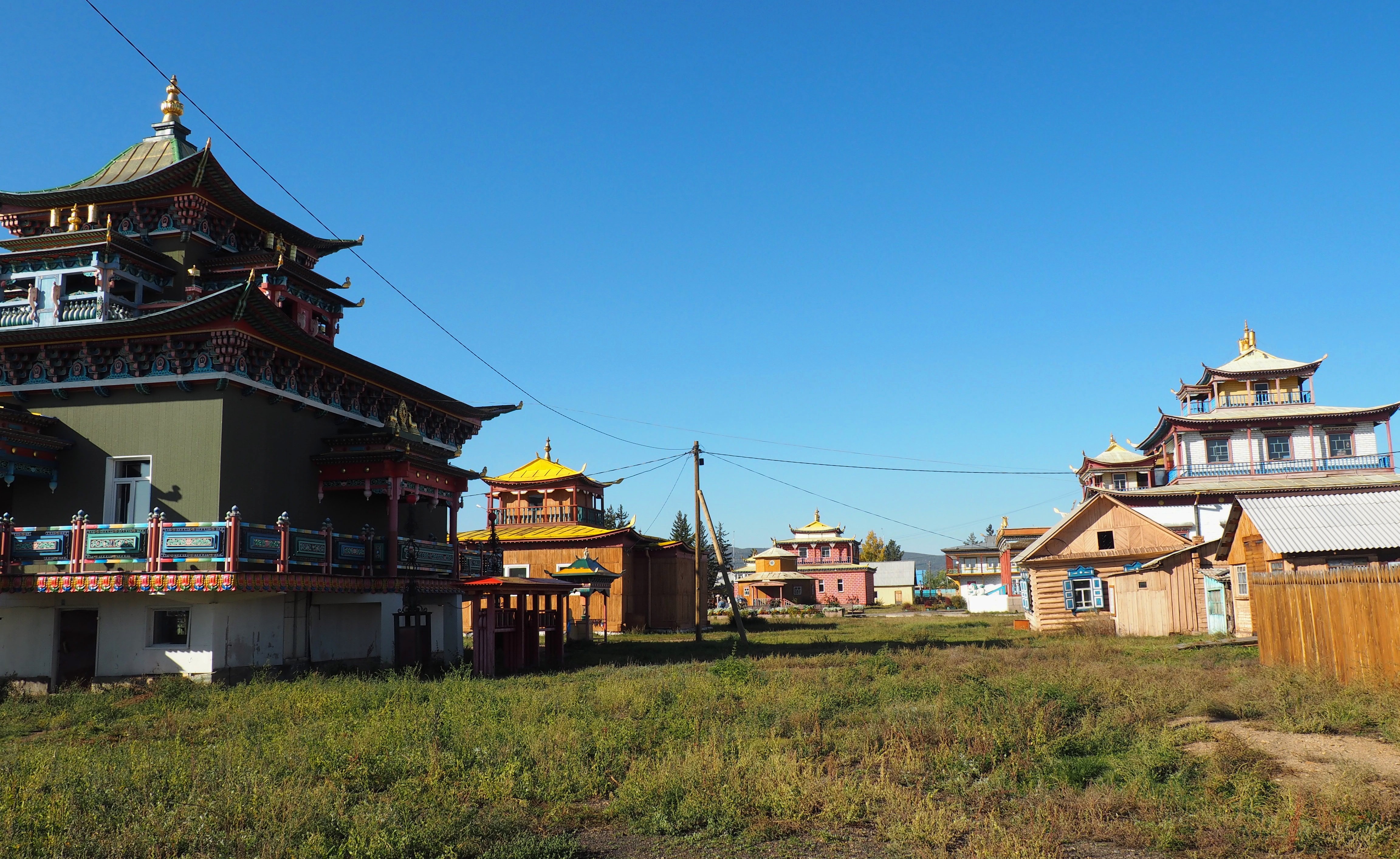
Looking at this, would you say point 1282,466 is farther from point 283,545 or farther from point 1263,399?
point 283,545

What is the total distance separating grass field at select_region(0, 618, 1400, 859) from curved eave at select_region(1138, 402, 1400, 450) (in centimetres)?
4390

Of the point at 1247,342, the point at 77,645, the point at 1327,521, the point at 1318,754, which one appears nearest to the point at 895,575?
the point at 1247,342

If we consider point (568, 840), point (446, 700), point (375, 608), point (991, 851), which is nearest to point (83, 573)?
point (375, 608)

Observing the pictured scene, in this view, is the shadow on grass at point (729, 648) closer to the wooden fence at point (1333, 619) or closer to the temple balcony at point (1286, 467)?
the wooden fence at point (1333, 619)

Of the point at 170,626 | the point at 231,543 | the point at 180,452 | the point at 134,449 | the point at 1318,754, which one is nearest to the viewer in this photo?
the point at 1318,754

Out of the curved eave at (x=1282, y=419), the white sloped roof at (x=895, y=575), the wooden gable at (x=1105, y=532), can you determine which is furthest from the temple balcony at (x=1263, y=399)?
the white sloped roof at (x=895, y=575)

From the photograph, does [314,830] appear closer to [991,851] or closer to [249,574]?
[991,851]

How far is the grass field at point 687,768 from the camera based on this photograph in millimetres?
8750

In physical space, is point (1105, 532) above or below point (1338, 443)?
below

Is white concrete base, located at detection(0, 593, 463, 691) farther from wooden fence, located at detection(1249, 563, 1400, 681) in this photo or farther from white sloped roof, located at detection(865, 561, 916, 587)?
white sloped roof, located at detection(865, 561, 916, 587)

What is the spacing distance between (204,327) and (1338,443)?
60950mm

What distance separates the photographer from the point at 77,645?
68.8 ft

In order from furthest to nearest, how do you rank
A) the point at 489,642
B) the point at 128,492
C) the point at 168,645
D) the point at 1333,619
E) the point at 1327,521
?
the point at 489,642 → the point at 1327,521 → the point at 128,492 → the point at 168,645 → the point at 1333,619

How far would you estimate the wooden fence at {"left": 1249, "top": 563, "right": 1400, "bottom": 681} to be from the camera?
51.1ft
